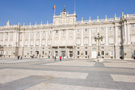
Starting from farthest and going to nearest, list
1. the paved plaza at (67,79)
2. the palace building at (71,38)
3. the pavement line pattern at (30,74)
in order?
the palace building at (71,38), the pavement line pattern at (30,74), the paved plaza at (67,79)

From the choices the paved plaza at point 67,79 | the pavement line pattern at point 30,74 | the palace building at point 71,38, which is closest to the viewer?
the paved plaza at point 67,79

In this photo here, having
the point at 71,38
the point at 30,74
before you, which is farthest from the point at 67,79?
the point at 71,38

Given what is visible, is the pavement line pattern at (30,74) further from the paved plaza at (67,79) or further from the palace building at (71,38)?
the palace building at (71,38)

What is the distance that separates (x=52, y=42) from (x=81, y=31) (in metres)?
14.8

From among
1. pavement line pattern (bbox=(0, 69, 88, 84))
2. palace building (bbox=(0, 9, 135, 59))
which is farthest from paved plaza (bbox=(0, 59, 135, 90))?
palace building (bbox=(0, 9, 135, 59))

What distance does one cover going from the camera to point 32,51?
5681 cm

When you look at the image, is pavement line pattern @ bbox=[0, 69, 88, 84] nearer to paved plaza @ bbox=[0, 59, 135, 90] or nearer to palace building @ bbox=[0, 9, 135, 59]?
paved plaza @ bbox=[0, 59, 135, 90]

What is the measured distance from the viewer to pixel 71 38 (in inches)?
2005

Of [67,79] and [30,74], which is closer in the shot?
[67,79]

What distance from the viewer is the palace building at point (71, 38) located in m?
43.3

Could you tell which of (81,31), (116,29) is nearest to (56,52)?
(81,31)

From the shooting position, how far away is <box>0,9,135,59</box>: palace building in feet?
142

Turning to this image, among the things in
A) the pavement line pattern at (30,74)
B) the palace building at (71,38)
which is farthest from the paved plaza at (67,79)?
the palace building at (71,38)

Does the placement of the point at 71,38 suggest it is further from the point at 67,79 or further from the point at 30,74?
the point at 67,79
